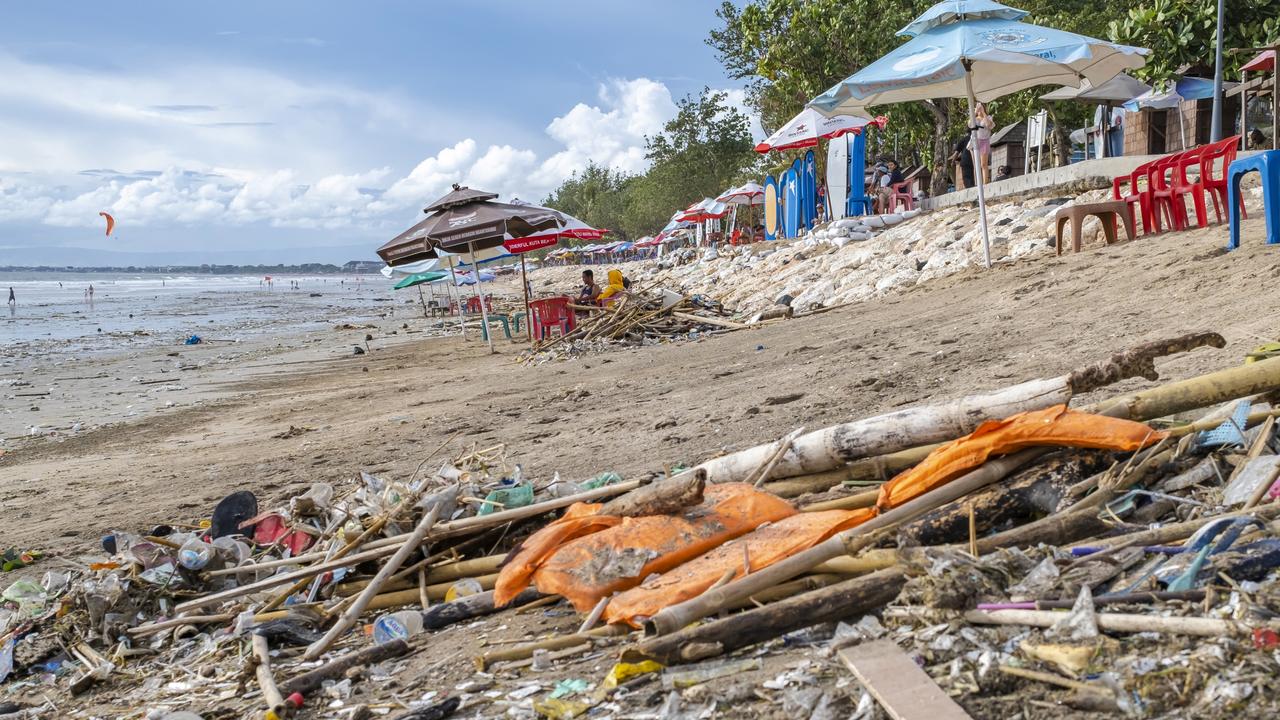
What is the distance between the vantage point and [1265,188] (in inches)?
283

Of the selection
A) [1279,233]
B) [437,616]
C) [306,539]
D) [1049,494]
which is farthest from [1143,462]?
[1279,233]

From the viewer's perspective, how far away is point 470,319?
29.8 m

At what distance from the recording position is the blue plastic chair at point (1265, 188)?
7031 mm

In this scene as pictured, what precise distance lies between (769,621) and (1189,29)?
1662cm

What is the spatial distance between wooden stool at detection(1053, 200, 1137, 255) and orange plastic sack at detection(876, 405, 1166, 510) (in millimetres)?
7513

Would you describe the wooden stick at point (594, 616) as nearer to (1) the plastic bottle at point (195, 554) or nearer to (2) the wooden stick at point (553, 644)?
(2) the wooden stick at point (553, 644)

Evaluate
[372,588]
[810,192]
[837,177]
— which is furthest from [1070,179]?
[372,588]

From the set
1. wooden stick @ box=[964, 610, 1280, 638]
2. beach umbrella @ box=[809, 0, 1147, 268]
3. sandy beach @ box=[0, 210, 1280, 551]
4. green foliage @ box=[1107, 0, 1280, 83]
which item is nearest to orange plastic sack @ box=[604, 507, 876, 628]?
wooden stick @ box=[964, 610, 1280, 638]

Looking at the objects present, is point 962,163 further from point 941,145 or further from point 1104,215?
point 1104,215

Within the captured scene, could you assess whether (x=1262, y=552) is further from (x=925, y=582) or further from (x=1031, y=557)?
(x=925, y=582)

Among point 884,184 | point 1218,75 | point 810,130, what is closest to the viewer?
point 1218,75

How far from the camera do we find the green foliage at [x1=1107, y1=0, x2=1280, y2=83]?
15344 millimetres

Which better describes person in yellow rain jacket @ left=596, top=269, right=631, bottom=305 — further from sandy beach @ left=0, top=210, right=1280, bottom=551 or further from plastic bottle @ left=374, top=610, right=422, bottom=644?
plastic bottle @ left=374, top=610, right=422, bottom=644

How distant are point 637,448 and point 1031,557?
341 cm
